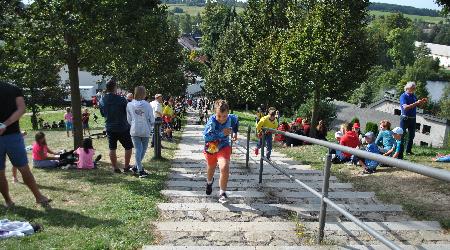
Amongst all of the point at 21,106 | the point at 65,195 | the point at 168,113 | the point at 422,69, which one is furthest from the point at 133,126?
the point at 422,69

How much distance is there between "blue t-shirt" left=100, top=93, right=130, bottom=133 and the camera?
755 centimetres

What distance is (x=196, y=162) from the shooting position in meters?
9.64

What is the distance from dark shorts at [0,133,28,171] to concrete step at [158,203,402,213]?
1.87 m

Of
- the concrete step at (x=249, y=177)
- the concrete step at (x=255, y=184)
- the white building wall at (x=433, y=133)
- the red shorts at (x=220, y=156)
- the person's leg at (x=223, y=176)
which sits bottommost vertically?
the white building wall at (x=433, y=133)

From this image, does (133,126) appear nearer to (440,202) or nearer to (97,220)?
(97,220)

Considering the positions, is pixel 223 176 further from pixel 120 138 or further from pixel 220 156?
pixel 120 138

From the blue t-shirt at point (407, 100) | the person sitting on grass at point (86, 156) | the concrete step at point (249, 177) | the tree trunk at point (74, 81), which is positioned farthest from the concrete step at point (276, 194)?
the tree trunk at point (74, 81)

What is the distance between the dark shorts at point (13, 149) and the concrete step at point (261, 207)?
6.14 feet

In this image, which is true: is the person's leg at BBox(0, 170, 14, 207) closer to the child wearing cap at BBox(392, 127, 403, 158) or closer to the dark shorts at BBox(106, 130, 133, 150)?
the dark shorts at BBox(106, 130, 133, 150)

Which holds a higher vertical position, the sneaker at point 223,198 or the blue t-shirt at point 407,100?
the blue t-shirt at point 407,100

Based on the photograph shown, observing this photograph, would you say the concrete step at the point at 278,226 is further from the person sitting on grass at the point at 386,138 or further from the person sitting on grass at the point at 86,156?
the person sitting on grass at the point at 386,138

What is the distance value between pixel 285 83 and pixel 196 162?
1477cm

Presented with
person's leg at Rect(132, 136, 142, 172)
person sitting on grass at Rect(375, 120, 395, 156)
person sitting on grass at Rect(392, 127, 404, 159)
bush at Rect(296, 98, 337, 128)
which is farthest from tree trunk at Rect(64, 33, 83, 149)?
bush at Rect(296, 98, 337, 128)

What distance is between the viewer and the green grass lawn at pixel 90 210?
4184 millimetres
